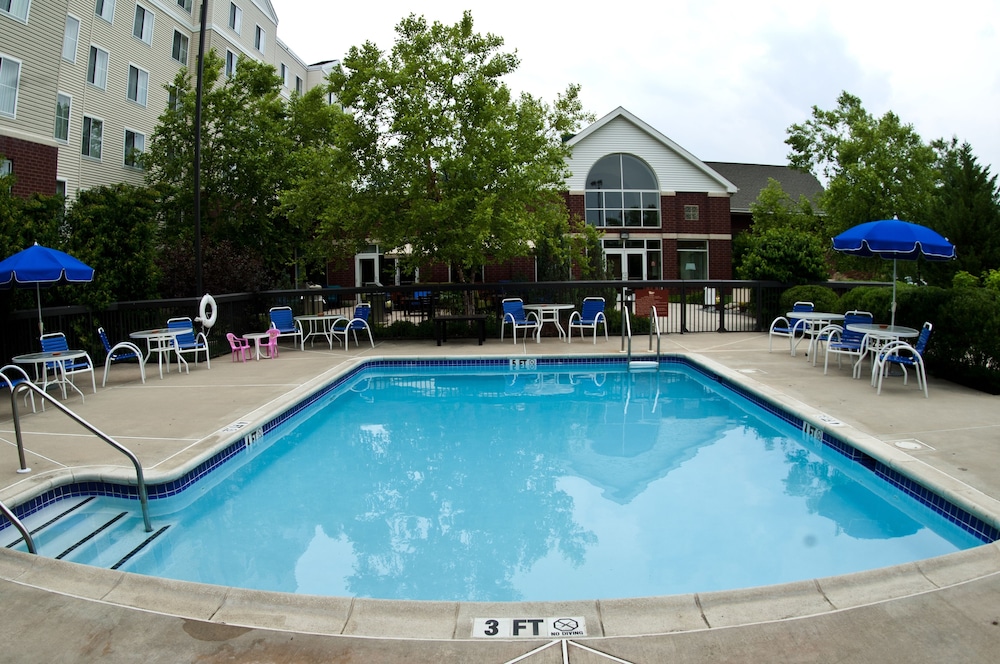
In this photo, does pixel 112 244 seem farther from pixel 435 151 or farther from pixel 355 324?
pixel 435 151

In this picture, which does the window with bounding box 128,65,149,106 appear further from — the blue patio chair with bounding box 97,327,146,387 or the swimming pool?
the swimming pool

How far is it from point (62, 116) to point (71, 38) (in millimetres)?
2314

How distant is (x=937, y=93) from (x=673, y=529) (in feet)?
32.7

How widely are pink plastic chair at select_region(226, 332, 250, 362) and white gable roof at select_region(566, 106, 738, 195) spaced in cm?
1550

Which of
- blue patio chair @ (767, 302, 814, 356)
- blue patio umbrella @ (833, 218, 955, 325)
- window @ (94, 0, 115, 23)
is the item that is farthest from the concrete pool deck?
window @ (94, 0, 115, 23)

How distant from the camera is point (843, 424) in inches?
255

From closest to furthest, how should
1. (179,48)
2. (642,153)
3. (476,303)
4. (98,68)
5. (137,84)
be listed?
1. (476,303)
2. (98,68)
3. (137,84)
4. (179,48)
5. (642,153)

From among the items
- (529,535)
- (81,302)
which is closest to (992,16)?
(529,535)

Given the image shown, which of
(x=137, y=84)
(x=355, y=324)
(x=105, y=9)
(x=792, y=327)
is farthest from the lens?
A: (x=137, y=84)

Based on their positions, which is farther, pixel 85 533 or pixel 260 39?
pixel 260 39

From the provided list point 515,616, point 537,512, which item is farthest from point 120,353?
point 515,616

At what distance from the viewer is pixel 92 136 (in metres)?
20.8

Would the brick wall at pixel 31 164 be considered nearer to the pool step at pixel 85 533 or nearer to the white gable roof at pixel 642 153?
the pool step at pixel 85 533

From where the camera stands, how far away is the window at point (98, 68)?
20.7 meters
